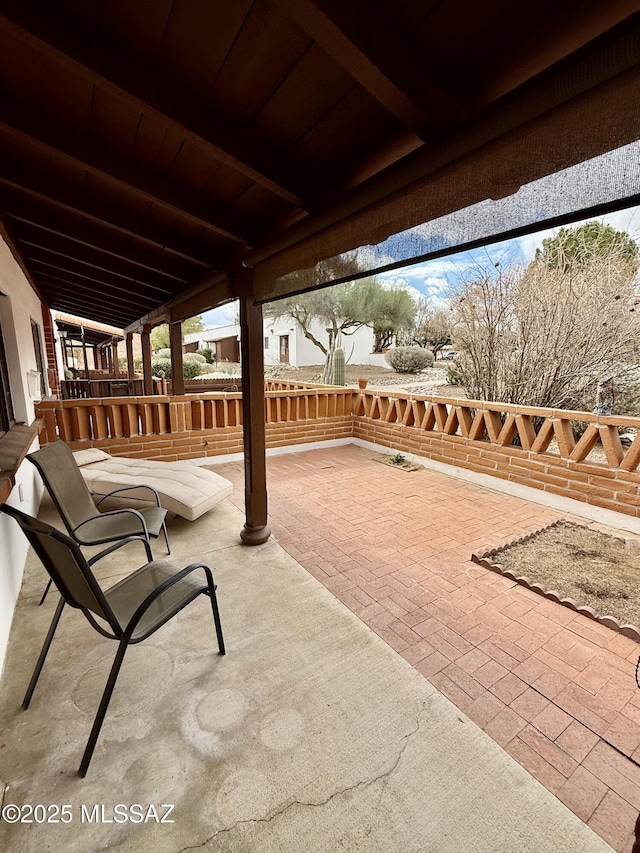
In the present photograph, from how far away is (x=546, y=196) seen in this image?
110 centimetres

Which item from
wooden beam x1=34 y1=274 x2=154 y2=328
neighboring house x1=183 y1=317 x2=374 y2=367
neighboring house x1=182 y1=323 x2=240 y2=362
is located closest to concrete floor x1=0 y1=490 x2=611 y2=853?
wooden beam x1=34 y1=274 x2=154 y2=328

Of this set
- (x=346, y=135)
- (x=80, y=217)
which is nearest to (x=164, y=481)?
(x=80, y=217)

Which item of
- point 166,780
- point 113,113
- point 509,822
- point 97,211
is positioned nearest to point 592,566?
point 509,822

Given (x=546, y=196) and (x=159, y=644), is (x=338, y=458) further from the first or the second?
(x=546, y=196)

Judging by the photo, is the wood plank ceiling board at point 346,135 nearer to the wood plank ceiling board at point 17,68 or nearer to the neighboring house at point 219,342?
the wood plank ceiling board at point 17,68

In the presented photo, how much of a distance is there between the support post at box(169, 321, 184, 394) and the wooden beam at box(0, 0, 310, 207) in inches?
161

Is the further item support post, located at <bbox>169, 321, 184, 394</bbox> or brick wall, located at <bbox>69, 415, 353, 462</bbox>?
support post, located at <bbox>169, 321, 184, 394</bbox>

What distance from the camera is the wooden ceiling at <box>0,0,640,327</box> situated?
996 millimetres

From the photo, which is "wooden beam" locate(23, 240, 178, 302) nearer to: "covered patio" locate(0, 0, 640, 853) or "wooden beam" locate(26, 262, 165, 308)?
"wooden beam" locate(26, 262, 165, 308)

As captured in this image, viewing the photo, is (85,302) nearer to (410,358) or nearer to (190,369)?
(190,369)

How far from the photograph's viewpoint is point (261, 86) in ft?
4.37

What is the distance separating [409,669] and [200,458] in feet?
13.5

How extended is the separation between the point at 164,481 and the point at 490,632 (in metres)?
2.82

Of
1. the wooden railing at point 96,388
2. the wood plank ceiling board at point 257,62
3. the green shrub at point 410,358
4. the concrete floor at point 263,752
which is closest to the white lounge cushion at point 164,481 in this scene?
the concrete floor at point 263,752
